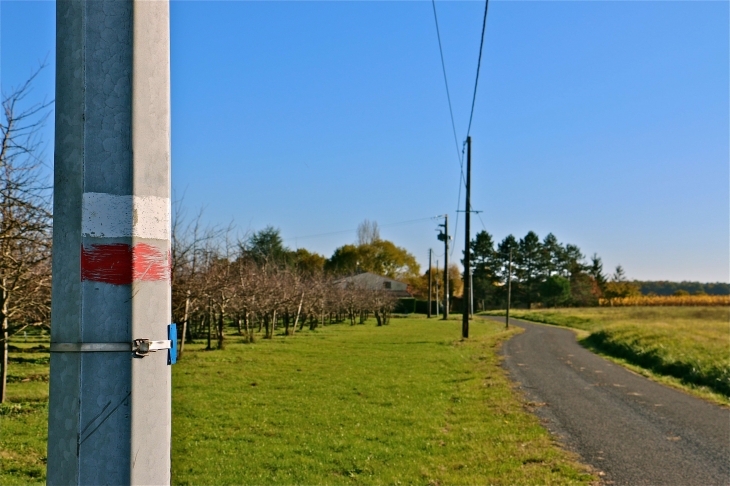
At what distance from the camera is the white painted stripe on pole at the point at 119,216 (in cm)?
160

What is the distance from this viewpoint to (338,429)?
9156 millimetres

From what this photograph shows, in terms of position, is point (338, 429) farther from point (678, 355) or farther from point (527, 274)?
point (527, 274)

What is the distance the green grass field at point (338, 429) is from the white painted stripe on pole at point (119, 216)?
5376mm

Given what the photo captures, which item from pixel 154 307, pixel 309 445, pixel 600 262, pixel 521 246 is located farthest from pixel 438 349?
pixel 600 262

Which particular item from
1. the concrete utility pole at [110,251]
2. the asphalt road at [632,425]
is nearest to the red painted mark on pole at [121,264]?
the concrete utility pole at [110,251]

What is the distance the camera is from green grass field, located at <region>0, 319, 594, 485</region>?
6.79 metres

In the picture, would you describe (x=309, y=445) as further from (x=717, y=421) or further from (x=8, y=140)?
(x=717, y=421)

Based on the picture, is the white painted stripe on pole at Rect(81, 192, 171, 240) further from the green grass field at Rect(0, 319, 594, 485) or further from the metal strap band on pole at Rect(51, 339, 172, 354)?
the green grass field at Rect(0, 319, 594, 485)

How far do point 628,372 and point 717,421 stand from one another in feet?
27.8

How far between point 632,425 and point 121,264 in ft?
32.6

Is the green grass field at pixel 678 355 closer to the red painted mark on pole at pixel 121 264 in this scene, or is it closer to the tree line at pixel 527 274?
the red painted mark on pole at pixel 121 264

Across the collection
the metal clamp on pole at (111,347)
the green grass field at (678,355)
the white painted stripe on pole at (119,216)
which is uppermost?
the white painted stripe on pole at (119,216)

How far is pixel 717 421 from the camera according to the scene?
1032cm

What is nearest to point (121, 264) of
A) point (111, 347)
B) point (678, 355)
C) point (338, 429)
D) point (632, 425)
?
point (111, 347)
